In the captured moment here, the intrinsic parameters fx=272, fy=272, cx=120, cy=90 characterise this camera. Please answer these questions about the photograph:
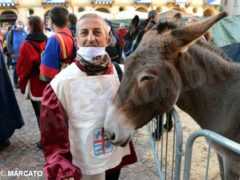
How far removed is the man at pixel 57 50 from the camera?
3.75 metres

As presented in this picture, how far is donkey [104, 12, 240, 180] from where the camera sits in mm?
1831

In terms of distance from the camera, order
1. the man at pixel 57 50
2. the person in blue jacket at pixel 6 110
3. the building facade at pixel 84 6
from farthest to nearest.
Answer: the building facade at pixel 84 6 → the person in blue jacket at pixel 6 110 → the man at pixel 57 50

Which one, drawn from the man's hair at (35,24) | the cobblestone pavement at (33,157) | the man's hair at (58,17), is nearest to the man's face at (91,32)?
the man's hair at (58,17)

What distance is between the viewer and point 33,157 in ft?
14.6

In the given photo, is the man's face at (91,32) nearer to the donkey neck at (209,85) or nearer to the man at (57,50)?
the donkey neck at (209,85)

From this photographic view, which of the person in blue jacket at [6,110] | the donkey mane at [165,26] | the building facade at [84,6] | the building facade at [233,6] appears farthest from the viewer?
the building facade at [233,6]

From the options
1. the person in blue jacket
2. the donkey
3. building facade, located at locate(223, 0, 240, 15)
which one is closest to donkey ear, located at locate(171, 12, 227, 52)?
the donkey

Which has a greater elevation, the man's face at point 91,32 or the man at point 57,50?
the man's face at point 91,32

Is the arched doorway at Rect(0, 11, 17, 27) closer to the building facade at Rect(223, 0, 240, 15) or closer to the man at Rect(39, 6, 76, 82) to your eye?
the building facade at Rect(223, 0, 240, 15)

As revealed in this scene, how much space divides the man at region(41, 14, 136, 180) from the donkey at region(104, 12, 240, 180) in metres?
0.21

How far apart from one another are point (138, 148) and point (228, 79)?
2887 mm

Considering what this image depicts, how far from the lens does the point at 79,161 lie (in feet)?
6.86

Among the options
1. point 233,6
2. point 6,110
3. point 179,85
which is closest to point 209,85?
point 179,85

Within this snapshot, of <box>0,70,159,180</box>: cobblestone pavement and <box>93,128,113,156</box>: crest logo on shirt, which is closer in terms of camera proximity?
<box>93,128,113,156</box>: crest logo on shirt
